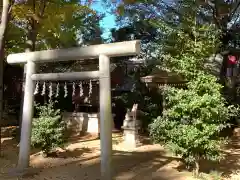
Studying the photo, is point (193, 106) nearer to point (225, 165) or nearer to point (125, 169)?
point (125, 169)

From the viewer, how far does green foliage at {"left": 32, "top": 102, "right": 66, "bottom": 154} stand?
813 cm

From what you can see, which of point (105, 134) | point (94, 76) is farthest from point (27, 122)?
point (105, 134)

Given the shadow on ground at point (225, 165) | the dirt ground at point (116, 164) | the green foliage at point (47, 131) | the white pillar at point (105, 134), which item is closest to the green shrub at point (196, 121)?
the dirt ground at point (116, 164)

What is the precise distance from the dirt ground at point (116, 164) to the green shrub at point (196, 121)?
67 centimetres

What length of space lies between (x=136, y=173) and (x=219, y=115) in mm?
2191

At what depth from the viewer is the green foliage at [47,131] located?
8.13 meters

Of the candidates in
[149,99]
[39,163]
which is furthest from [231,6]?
[39,163]

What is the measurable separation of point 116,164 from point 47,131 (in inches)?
77.4

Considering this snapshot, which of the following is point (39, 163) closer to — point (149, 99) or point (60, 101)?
point (149, 99)

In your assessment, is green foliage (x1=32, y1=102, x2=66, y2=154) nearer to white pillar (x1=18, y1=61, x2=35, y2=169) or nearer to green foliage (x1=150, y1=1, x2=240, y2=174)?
white pillar (x1=18, y1=61, x2=35, y2=169)

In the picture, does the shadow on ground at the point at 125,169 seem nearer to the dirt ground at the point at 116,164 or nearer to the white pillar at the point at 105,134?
the dirt ground at the point at 116,164

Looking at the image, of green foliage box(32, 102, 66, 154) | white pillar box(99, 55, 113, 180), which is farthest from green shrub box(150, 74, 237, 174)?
green foliage box(32, 102, 66, 154)

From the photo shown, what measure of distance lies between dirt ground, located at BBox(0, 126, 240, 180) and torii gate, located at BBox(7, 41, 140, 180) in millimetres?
676

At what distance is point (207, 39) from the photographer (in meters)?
6.75
